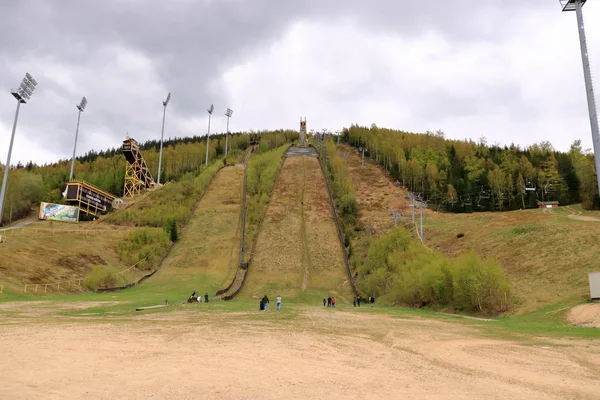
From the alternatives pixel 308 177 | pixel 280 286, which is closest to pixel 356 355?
pixel 280 286

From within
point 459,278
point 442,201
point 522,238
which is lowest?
point 459,278

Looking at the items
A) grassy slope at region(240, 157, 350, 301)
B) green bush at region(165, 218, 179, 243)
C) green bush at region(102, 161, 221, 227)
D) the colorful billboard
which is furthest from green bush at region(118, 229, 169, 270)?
the colorful billboard

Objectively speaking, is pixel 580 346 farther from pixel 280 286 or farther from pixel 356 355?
pixel 280 286

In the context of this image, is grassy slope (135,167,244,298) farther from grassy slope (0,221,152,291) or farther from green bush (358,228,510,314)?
green bush (358,228,510,314)

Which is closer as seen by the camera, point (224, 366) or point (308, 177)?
point (224, 366)

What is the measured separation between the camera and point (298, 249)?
157ft

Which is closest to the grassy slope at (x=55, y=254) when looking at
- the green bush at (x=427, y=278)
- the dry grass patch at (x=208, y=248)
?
the dry grass patch at (x=208, y=248)

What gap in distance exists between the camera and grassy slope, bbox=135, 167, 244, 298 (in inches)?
1529

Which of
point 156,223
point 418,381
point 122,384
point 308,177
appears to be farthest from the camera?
point 308,177

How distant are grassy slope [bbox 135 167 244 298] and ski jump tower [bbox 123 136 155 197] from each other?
1740 centimetres

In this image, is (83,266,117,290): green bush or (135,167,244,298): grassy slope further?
(135,167,244,298): grassy slope

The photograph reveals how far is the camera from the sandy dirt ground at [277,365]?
705cm

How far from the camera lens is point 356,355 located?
10.6 metres

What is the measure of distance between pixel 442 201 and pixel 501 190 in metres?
11.8
